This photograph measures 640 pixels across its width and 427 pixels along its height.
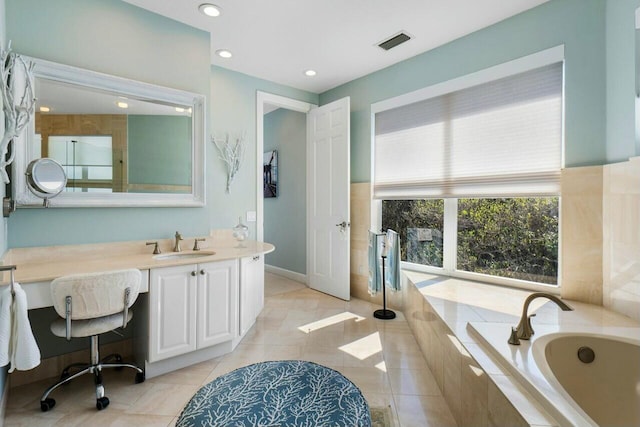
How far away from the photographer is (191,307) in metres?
2.12

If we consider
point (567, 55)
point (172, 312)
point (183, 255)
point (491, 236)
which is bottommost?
point (172, 312)

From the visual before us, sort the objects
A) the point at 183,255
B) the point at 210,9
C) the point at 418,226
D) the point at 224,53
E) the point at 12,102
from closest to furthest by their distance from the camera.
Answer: the point at 12,102 < the point at 210,9 < the point at 183,255 < the point at 224,53 < the point at 418,226

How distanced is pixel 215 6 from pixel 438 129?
2235 mm

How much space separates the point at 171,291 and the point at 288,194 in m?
3.00

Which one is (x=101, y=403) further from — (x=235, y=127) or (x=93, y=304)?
(x=235, y=127)

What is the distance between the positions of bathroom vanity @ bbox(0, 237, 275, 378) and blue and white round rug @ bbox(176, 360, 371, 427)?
0.79 meters

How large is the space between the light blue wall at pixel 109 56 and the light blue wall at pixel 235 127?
56cm

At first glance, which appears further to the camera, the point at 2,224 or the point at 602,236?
the point at 602,236

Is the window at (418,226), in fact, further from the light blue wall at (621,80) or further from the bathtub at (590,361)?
the bathtub at (590,361)

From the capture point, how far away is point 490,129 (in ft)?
8.63

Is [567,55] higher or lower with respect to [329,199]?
higher

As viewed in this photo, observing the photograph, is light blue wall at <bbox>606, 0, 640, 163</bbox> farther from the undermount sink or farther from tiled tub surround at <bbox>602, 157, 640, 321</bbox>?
the undermount sink

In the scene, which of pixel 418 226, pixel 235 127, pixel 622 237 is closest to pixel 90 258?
pixel 235 127

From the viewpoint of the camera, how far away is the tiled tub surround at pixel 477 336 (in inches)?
45.2
